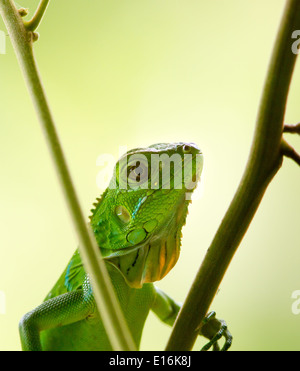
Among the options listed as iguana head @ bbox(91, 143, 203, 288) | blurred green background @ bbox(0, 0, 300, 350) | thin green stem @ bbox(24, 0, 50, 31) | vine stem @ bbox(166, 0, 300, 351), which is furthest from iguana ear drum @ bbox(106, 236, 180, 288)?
blurred green background @ bbox(0, 0, 300, 350)

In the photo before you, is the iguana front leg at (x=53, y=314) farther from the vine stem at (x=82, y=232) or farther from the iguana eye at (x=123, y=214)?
the vine stem at (x=82, y=232)

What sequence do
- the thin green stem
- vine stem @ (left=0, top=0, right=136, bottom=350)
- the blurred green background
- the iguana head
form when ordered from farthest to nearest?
the blurred green background, the iguana head, the thin green stem, vine stem @ (left=0, top=0, right=136, bottom=350)

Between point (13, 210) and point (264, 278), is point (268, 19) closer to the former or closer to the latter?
point (264, 278)

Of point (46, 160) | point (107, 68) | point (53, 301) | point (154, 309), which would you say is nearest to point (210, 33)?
point (107, 68)

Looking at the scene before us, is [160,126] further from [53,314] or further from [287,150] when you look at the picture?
[287,150]

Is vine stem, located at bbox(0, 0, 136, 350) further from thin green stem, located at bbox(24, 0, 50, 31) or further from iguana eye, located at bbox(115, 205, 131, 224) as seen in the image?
iguana eye, located at bbox(115, 205, 131, 224)

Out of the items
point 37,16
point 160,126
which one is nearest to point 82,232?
point 37,16
